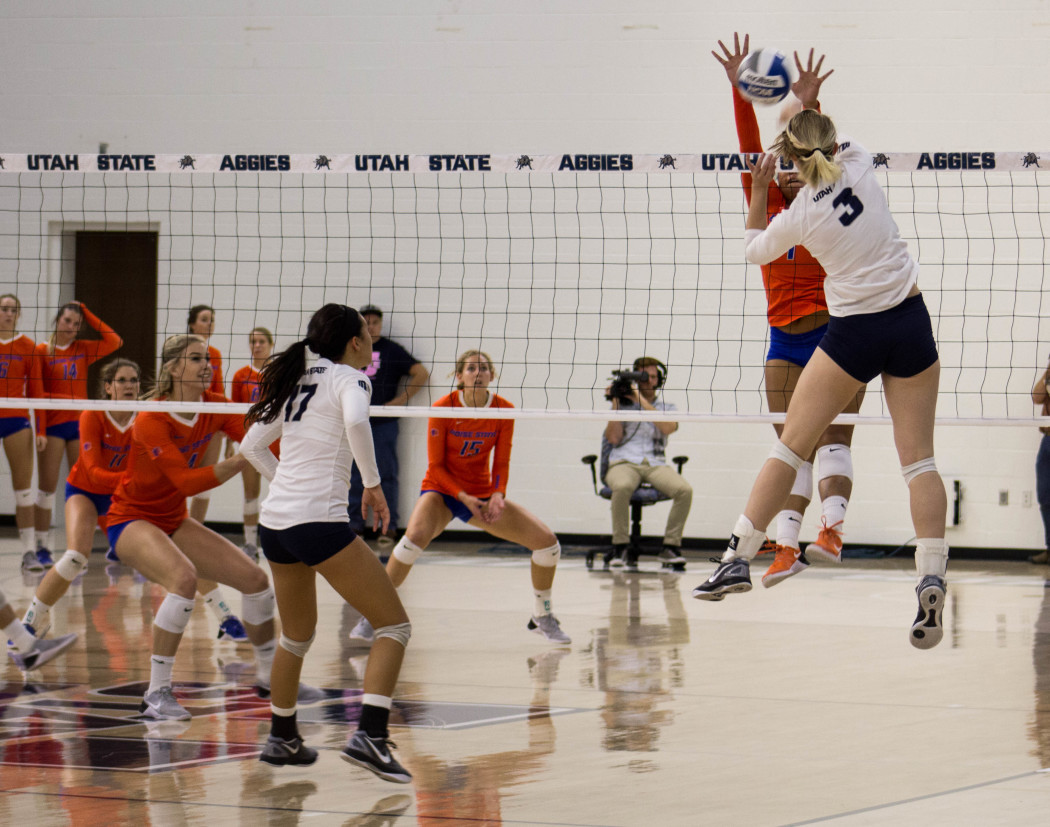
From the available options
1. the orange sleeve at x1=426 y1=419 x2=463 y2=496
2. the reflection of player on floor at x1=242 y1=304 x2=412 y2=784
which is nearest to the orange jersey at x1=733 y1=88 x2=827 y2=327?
the reflection of player on floor at x1=242 y1=304 x2=412 y2=784

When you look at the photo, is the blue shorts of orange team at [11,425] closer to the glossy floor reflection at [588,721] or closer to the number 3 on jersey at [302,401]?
the glossy floor reflection at [588,721]

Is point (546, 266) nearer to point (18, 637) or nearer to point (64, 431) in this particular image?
point (64, 431)

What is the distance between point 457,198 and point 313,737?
7539mm

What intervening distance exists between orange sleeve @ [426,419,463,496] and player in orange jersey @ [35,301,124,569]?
3.37 m

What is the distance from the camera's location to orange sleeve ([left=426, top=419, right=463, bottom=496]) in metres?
7.34

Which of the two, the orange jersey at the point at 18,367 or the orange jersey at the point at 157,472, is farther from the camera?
the orange jersey at the point at 18,367

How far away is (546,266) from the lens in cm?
1206

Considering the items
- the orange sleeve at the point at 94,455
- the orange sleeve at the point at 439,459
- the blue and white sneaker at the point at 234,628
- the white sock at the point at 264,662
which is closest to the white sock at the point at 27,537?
the blue and white sneaker at the point at 234,628

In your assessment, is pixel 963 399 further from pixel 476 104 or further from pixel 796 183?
pixel 796 183

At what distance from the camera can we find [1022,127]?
11.2 meters

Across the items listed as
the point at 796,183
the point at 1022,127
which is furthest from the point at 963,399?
the point at 796,183

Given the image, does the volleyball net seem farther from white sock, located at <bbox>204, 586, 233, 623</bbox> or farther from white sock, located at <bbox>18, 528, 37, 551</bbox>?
white sock, located at <bbox>204, 586, 233, 623</bbox>

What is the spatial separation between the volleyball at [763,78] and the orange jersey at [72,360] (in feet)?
20.4

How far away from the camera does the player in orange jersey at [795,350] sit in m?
4.88
